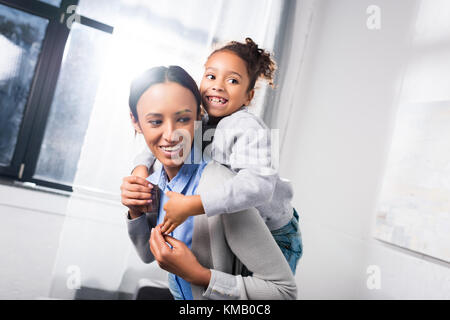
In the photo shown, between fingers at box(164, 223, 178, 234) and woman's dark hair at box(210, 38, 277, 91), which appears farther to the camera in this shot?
woman's dark hair at box(210, 38, 277, 91)

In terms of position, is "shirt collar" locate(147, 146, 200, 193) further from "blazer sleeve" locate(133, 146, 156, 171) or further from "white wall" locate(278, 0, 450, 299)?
"white wall" locate(278, 0, 450, 299)

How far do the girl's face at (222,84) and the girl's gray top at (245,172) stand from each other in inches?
1.2

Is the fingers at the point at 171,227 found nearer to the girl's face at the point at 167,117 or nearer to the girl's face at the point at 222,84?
the girl's face at the point at 167,117

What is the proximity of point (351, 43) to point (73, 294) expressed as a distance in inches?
69.3

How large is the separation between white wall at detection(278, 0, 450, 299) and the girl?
0.73m

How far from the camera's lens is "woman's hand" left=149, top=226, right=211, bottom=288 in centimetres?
53

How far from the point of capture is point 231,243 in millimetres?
576

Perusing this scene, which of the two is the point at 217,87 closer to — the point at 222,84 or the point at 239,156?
the point at 222,84

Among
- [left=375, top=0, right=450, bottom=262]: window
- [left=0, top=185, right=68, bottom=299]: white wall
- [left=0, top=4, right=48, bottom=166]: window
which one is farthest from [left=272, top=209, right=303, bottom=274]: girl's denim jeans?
[left=0, top=4, right=48, bottom=166]: window

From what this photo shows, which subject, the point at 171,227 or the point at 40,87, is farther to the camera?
the point at 40,87

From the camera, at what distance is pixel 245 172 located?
1.89ft

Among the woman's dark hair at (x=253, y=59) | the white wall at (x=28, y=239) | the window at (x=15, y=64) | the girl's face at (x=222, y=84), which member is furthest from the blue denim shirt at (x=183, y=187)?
the window at (x=15, y=64)

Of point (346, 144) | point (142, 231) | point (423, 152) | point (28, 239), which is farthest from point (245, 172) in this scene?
point (28, 239)

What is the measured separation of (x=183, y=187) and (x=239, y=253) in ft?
0.49
